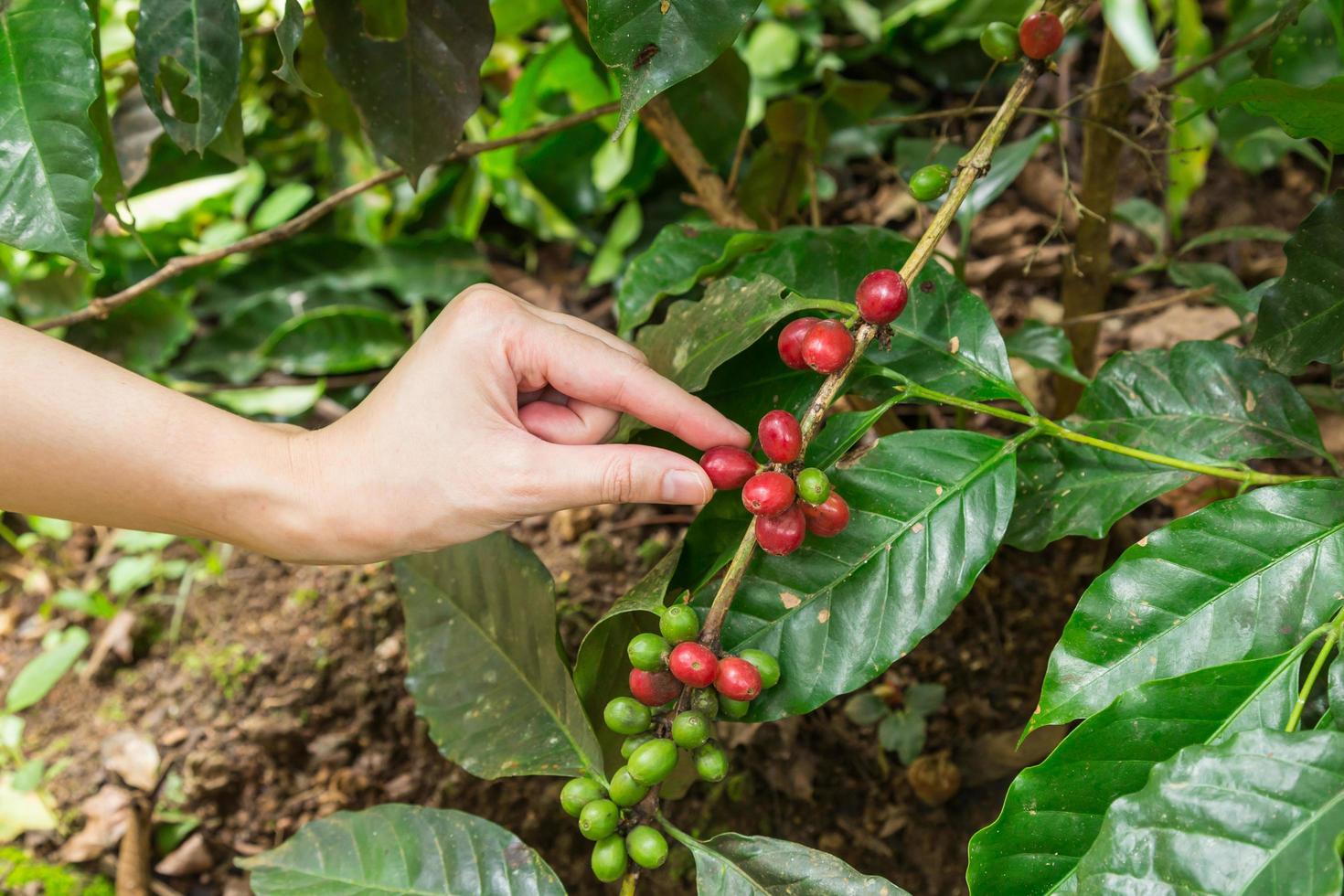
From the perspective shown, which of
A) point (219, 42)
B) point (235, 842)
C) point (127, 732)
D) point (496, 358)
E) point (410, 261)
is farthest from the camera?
point (410, 261)

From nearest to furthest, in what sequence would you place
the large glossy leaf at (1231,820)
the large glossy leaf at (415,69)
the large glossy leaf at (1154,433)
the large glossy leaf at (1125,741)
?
1. the large glossy leaf at (1231,820)
2. the large glossy leaf at (1125,741)
3. the large glossy leaf at (1154,433)
4. the large glossy leaf at (415,69)

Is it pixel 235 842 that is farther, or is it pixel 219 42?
pixel 235 842

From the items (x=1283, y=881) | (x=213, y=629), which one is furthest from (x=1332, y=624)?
(x=213, y=629)

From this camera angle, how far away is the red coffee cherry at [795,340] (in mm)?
1076

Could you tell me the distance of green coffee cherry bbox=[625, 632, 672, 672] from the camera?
3.32 feet

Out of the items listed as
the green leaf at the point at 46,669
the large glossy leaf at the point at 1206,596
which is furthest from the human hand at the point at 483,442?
the green leaf at the point at 46,669

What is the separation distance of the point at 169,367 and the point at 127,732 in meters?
1.07

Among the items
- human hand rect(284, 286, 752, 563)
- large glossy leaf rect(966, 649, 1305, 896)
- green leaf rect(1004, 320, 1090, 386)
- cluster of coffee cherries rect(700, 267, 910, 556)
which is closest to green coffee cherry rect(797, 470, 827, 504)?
cluster of coffee cherries rect(700, 267, 910, 556)

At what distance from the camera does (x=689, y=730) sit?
3.27 feet

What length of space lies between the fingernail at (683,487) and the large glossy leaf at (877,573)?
0.41ft

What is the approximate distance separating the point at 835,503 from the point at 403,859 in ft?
2.42

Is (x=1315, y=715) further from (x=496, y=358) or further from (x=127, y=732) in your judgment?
(x=127, y=732)

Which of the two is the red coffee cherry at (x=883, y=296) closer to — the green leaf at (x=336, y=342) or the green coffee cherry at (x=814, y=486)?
the green coffee cherry at (x=814, y=486)

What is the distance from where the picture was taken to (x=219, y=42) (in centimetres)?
127
